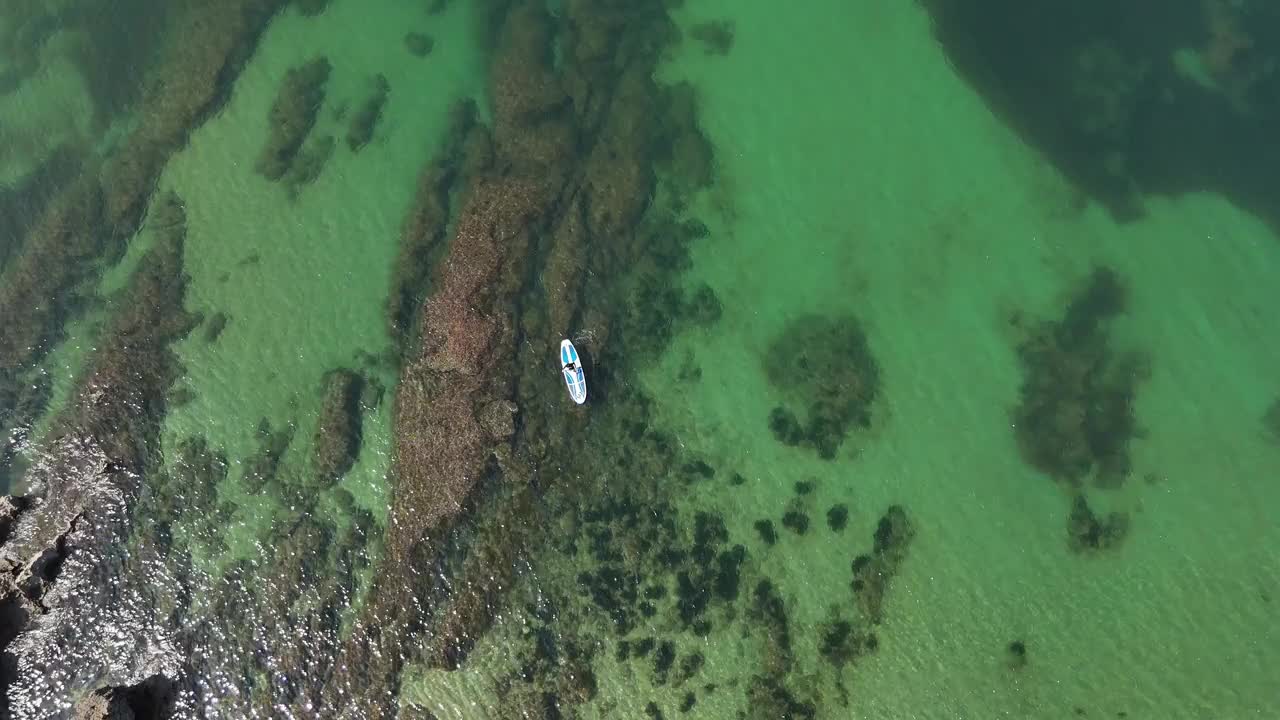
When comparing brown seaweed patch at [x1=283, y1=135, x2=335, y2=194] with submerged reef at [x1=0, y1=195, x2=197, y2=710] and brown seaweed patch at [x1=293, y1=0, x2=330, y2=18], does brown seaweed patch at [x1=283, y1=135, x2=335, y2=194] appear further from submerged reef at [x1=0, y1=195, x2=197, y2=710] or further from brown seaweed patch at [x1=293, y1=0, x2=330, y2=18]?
brown seaweed patch at [x1=293, y1=0, x2=330, y2=18]

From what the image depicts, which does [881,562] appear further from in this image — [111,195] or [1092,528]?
[111,195]

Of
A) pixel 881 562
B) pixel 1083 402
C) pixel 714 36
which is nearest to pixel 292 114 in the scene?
pixel 714 36

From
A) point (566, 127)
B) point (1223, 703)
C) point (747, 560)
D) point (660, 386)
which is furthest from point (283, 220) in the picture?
point (1223, 703)

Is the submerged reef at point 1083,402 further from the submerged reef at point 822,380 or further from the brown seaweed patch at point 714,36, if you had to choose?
the brown seaweed patch at point 714,36

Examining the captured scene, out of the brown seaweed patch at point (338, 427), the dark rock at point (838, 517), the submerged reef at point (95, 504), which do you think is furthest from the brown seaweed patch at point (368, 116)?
the dark rock at point (838, 517)

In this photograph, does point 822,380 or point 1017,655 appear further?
point 822,380

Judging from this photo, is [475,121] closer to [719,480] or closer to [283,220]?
[283,220]
